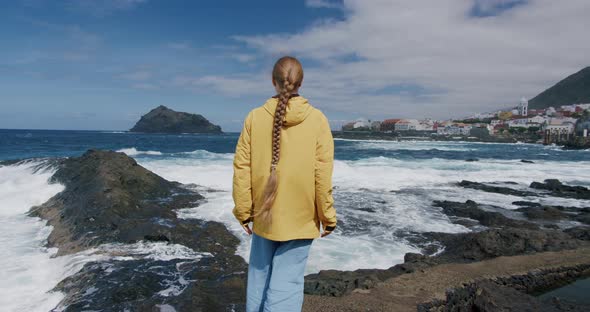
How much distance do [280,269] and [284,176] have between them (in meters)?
0.60

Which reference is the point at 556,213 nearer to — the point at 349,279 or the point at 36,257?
the point at 349,279

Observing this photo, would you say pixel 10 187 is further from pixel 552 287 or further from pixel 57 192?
pixel 552 287

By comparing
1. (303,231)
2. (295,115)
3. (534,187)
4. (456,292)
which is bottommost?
(534,187)

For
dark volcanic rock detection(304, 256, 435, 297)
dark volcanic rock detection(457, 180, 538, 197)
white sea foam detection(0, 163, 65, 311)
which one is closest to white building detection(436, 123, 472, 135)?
dark volcanic rock detection(457, 180, 538, 197)

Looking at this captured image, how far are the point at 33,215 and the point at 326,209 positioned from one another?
36.2ft

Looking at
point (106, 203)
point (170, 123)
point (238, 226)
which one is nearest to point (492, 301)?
point (238, 226)

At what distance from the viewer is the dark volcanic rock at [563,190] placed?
15.7 meters

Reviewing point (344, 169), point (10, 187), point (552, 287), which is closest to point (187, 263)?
point (552, 287)

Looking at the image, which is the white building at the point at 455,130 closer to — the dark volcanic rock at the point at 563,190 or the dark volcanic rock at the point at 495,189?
the dark volcanic rock at the point at 563,190

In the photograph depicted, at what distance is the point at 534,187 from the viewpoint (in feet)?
58.3

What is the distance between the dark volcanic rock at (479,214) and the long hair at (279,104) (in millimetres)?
9586

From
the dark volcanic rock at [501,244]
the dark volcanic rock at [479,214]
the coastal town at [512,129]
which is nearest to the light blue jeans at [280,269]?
the dark volcanic rock at [501,244]

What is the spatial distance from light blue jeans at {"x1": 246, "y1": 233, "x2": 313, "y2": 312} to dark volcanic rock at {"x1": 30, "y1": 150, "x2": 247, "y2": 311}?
2308mm

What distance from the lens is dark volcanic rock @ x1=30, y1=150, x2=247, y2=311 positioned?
4922mm
